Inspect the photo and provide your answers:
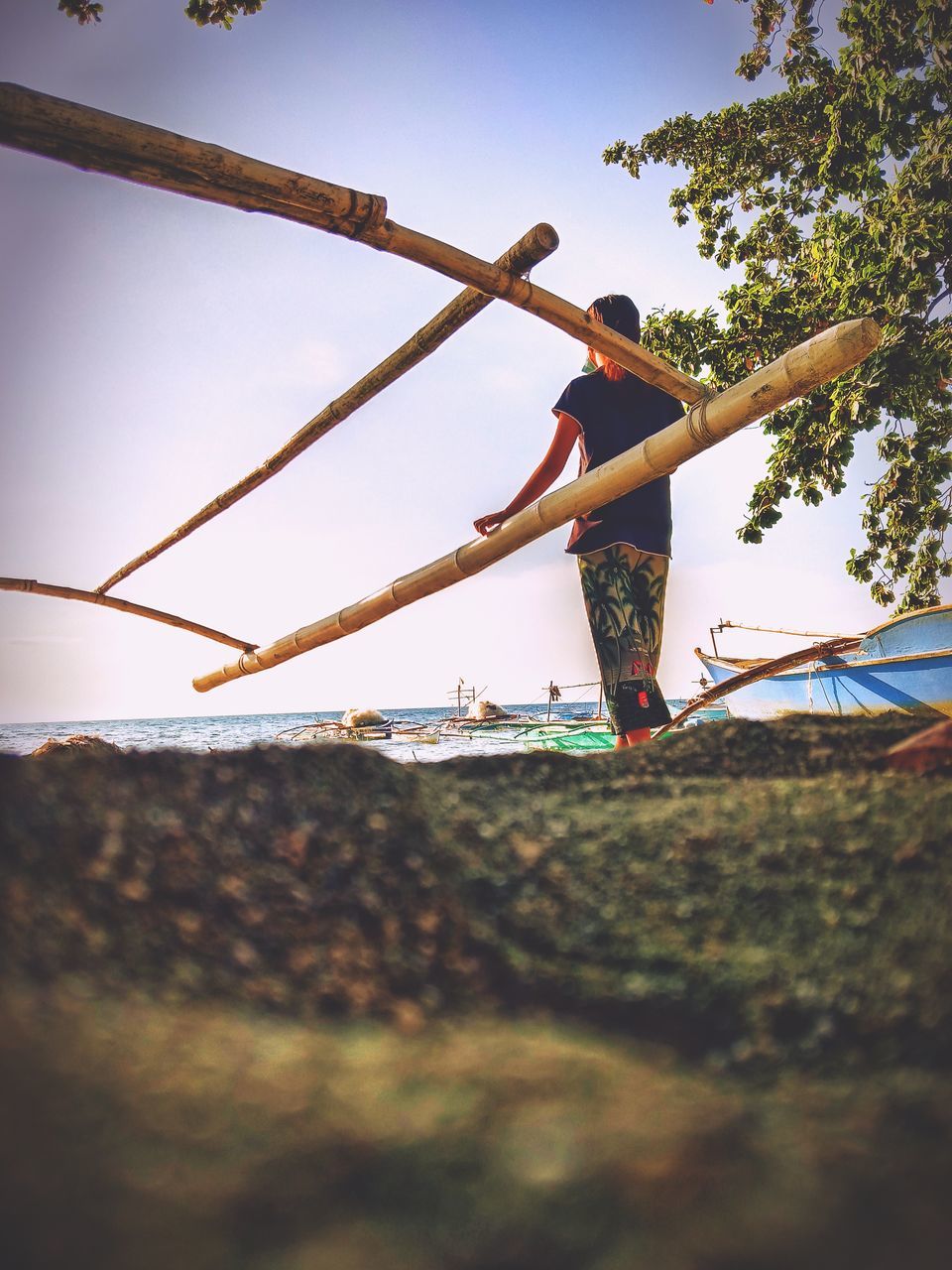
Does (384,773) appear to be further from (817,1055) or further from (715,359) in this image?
(715,359)

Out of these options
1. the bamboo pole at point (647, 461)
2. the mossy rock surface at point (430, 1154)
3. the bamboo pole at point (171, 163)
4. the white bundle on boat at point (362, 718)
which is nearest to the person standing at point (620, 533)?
the bamboo pole at point (647, 461)

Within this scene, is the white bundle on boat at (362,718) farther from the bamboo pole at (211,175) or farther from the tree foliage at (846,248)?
the bamboo pole at (211,175)

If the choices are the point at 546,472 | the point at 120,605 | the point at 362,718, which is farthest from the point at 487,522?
the point at 362,718

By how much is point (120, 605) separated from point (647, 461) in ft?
17.3

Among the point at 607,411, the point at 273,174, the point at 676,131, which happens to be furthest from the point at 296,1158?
the point at 676,131

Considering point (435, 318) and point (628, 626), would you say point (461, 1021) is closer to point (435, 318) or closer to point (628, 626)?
point (628, 626)

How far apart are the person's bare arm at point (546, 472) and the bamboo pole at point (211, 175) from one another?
3.16ft

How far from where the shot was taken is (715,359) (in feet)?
19.2

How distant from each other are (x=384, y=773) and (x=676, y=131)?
8.57 metres

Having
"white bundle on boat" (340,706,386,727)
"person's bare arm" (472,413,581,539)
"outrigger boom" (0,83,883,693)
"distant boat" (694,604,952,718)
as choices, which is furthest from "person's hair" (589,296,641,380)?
"white bundle on boat" (340,706,386,727)

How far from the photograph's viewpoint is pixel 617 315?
10.9 ft

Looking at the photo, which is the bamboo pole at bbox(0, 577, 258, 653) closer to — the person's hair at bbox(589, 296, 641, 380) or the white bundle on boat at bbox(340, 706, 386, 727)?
the person's hair at bbox(589, 296, 641, 380)

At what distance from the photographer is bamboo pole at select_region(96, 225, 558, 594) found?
2.29 m

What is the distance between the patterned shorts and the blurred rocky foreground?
73.9 inches
